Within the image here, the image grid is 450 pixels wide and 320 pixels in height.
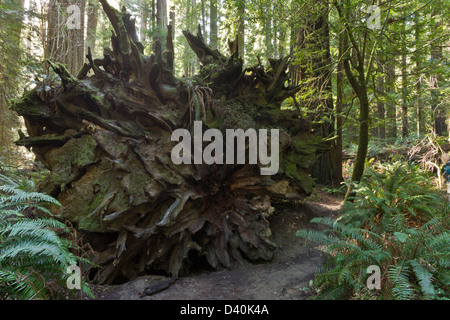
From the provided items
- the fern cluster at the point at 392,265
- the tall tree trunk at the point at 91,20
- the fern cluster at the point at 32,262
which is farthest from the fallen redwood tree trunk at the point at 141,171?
the tall tree trunk at the point at 91,20

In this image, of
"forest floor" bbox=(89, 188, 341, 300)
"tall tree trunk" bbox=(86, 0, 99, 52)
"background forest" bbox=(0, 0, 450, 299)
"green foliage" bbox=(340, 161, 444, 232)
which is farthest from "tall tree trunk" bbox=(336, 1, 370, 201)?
"tall tree trunk" bbox=(86, 0, 99, 52)

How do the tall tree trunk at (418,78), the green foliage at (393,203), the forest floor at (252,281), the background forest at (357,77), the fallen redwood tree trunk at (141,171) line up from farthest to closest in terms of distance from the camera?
1. the tall tree trunk at (418,78)
2. the green foliage at (393,203)
3. the fallen redwood tree trunk at (141,171)
4. the forest floor at (252,281)
5. the background forest at (357,77)

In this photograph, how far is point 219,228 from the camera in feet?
14.5

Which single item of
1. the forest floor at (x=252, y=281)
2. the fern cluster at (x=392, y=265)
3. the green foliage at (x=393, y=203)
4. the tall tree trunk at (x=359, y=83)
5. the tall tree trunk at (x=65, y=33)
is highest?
the tall tree trunk at (x=65, y=33)

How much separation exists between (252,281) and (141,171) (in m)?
2.55

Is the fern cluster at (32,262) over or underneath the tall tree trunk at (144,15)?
underneath

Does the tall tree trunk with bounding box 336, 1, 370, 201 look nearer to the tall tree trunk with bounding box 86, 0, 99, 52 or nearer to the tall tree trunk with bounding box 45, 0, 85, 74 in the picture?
the tall tree trunk with bounding box 45, 0, 85, 74

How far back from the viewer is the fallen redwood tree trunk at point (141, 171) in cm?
397

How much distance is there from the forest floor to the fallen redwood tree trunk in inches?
11.8

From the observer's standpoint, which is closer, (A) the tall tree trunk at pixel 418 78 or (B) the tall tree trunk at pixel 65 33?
(A) the tall tree trunk at pixel 418 78

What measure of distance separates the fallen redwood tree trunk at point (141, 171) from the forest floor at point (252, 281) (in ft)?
0.98

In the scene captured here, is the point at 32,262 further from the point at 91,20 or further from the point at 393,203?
the point at 91,20

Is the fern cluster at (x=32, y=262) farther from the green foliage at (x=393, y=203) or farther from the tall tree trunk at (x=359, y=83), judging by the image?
the tall tree trunk at (x=359, y=83)

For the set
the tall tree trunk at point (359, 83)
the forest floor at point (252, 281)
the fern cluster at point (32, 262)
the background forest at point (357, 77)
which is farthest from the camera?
the tall tree trunk at point (359, 83)
